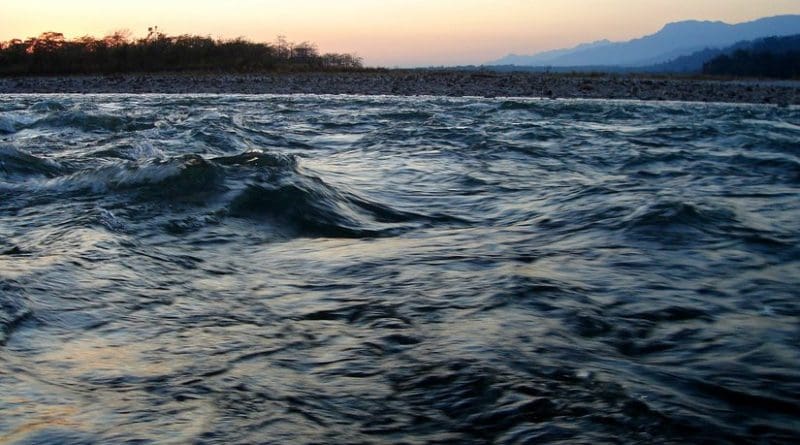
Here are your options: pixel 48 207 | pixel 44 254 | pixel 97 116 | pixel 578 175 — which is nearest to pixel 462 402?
pixel 44 254

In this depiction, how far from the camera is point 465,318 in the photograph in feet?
9.22

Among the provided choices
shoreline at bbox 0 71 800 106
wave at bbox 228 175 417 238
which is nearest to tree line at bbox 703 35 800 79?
shoreline at bbox 0 71 800 106

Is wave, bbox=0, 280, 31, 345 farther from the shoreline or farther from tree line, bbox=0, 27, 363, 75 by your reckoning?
tree line, bbox=0, 27, 363, 75

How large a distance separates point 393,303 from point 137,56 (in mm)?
35863

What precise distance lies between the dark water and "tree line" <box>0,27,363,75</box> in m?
29.1

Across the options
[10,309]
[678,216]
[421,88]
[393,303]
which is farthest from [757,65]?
[10,309]

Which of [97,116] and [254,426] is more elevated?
[97,116]

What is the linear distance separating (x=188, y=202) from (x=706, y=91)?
768 inches

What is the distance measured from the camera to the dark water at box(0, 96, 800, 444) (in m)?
2.00

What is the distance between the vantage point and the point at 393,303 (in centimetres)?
300

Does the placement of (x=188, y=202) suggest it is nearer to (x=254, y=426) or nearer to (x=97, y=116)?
(x=254, y=426)

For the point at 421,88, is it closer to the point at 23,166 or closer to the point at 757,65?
the point at 23,166

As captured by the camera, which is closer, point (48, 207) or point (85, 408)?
point (85, 408)

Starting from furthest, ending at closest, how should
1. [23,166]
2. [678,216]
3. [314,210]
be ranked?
[23,166] → [314,210] → [678,216]
